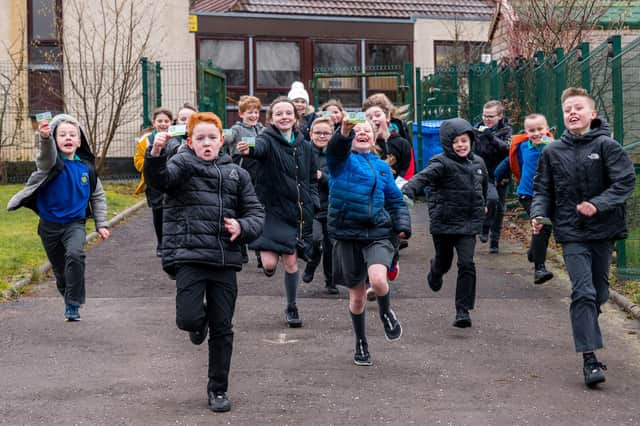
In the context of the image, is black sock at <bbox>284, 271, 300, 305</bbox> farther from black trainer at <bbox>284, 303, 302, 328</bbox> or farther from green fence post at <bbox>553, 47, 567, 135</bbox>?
green fence post at <bbox>553, 47, 567, 135</bbox>

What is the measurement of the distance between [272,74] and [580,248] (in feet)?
78.4

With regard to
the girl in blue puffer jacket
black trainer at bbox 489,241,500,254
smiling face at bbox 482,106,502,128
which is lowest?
black trainer at bbox 489,241,500,254

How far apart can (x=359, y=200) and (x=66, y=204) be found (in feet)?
9.44

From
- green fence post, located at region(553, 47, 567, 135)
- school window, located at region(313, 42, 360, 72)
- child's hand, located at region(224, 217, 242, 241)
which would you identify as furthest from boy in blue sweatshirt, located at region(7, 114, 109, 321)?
school window, located at region(313, 42, 360, 72)

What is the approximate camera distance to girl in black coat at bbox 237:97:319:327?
9.56 meters

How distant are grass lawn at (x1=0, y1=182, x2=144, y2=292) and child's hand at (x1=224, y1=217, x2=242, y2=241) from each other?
17.0ft

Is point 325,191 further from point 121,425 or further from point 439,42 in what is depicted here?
point 439,42

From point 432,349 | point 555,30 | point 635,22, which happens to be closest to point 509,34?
point 635,22

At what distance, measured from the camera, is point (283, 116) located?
9.52 m

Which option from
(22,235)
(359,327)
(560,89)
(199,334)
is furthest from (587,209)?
(22,235)

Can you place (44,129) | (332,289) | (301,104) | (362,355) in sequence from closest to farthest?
1. (362,355)
2. (44,129)
3. (332,289)
4. (301,104)

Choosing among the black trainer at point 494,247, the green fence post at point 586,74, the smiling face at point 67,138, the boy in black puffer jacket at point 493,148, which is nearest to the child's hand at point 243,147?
the smiling face at point 67,138

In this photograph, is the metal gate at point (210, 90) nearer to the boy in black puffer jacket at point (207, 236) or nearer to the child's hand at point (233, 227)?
the boy in black puffer jacket at point (207, 236)

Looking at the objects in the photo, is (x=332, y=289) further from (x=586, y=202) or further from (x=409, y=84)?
(x=409, y=84)
